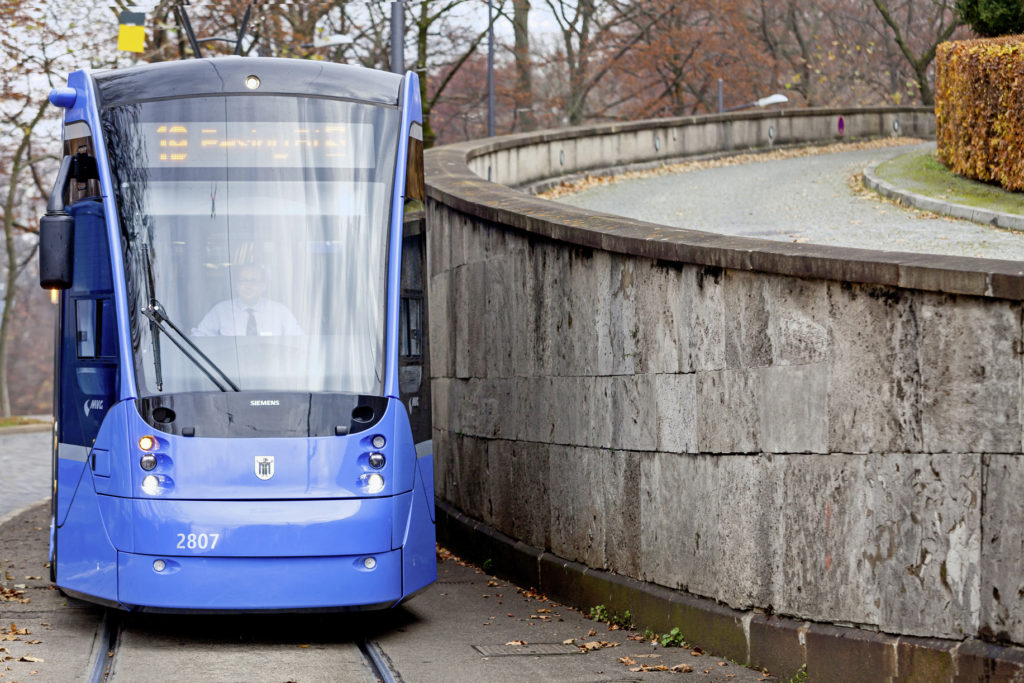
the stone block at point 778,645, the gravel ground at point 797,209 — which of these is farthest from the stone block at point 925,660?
the gravel ground at point 797,209

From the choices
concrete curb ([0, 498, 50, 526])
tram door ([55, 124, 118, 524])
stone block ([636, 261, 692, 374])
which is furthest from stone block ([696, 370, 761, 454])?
concrete curb ([0, 498, 50, 526])

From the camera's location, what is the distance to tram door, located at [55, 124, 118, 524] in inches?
332

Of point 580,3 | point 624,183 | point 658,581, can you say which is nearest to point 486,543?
point 658,581

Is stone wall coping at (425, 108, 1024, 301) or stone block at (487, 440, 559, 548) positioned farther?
stone block at (487, 440, 559, 548)

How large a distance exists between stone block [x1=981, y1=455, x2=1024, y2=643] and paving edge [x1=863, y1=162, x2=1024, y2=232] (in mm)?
7976

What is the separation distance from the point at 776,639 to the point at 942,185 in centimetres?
→ 1171

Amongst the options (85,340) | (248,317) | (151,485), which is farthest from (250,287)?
(151,485)

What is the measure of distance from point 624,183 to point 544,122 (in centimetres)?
3090

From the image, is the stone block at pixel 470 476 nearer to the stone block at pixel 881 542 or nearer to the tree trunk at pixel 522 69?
the stone block at pixel 881 542

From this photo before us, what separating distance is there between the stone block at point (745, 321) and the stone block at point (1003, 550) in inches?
59.0


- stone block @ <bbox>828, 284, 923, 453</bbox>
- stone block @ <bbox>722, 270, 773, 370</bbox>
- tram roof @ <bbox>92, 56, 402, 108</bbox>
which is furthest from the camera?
tram roof @ <bbox>92, 56, 402, 108</bbox>

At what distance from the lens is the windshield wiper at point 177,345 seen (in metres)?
8.23

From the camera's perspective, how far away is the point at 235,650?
831 cm

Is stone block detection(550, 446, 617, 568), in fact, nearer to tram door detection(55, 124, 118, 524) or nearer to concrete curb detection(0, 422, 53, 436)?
tram door detection(55, 124, 118, 524)
